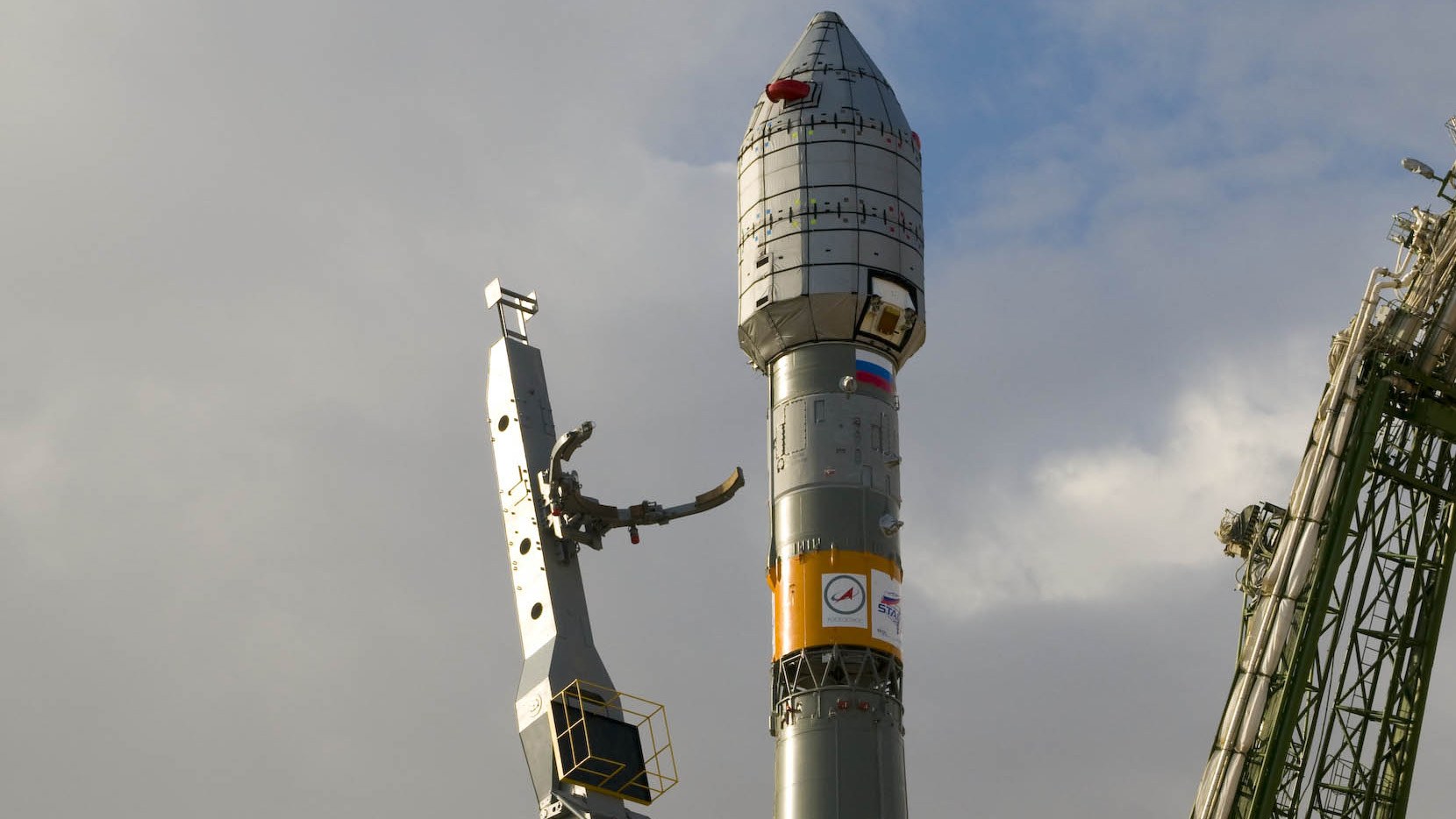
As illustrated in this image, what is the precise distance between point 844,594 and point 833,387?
5706mm

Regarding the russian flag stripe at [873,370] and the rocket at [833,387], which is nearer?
the rocket at [833,387]

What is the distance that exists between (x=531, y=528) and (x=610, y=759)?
607cm

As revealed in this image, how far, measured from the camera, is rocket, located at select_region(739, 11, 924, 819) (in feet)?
184

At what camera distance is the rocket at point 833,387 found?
55.9m

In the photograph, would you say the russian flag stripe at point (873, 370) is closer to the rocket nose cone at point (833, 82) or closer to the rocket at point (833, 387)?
the rocket at point (833, 387)

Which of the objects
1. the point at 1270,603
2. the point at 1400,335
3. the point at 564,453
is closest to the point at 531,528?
the point at 564,453

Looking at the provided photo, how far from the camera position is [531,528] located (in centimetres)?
5341

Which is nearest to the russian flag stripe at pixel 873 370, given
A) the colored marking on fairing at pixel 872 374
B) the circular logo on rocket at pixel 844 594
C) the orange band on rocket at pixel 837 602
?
the colored marking on fairing at pixel 872 374

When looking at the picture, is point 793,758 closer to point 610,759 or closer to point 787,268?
point 610,759

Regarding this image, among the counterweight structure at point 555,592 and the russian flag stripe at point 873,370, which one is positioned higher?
the russian flag stripe at point 873,370

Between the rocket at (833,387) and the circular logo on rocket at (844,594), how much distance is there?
3cm

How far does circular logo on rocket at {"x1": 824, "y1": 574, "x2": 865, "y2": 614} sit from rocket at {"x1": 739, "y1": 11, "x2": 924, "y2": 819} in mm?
30

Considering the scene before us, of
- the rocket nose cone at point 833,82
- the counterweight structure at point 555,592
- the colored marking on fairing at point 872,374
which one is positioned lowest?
the counterweight structure at point 555,592

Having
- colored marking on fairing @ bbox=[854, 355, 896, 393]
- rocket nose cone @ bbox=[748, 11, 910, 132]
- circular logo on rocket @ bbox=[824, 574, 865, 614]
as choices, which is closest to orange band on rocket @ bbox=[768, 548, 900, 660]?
circular logo on rocket @ bbox=[824, 574, 865, 614]
